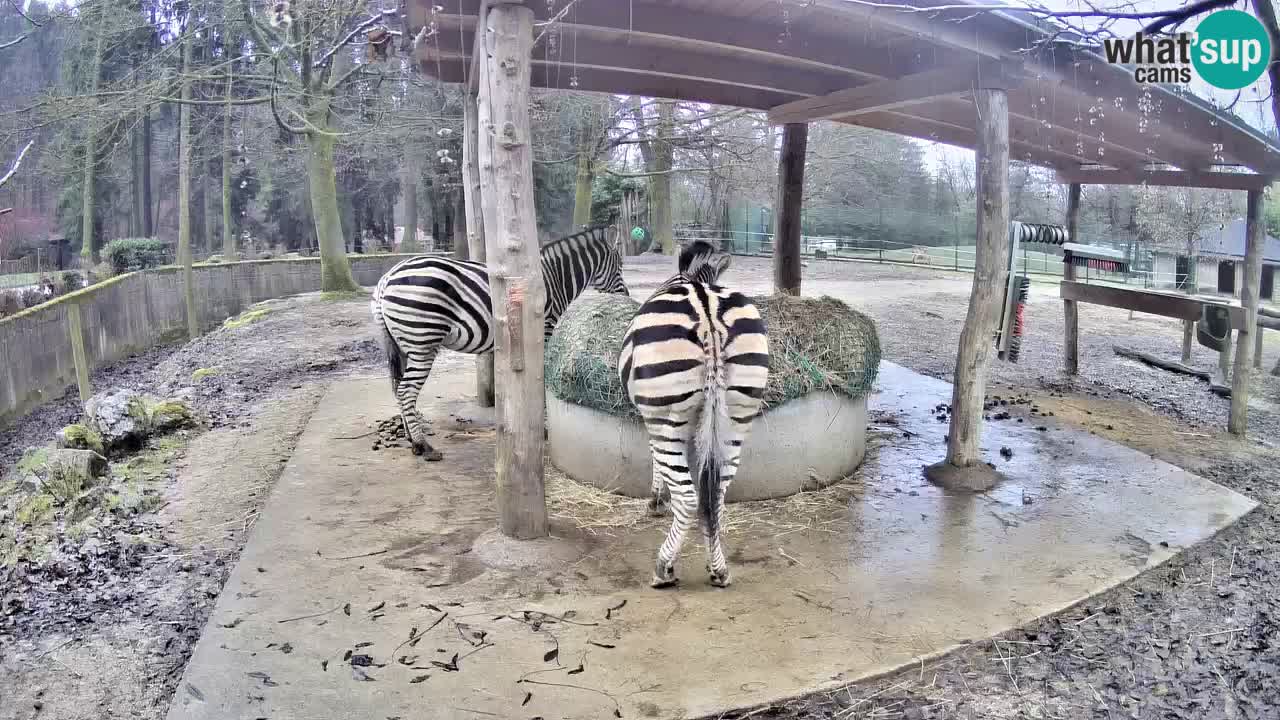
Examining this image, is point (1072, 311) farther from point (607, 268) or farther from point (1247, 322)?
point (607, 268)

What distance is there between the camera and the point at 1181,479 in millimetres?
5742

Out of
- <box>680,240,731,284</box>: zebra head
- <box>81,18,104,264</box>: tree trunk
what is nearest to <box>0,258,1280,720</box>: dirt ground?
<box>680,240,731,284</box>: zebra head

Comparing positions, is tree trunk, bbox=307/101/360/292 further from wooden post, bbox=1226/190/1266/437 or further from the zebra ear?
wooden post, bbox=1226/190/1266/437

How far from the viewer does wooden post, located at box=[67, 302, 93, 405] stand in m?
10.2

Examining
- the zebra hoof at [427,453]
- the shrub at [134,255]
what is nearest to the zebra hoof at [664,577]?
the zebra hoof at [427,453]

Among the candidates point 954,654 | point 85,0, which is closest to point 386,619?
point 954,654

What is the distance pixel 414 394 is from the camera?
6.45 meters

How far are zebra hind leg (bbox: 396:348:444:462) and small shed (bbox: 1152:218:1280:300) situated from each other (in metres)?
9.77

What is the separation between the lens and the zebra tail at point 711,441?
401 centimetres

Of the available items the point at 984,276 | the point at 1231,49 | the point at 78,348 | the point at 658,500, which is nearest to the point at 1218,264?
the point at 984,276

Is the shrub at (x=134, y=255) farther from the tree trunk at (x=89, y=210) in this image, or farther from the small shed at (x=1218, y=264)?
the small shed at (x=1218, y=264)

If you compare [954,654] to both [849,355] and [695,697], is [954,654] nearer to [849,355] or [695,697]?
[695,697]

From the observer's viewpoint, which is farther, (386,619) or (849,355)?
(849,355)

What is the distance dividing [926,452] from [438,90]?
1368 cm
